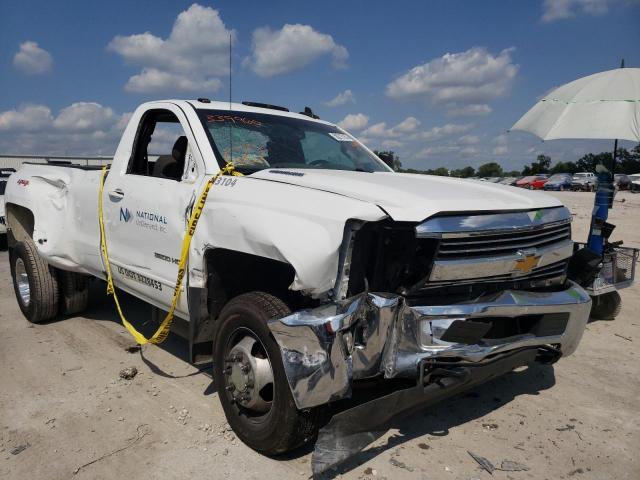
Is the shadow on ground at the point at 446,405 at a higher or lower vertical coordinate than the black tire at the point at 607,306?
lower

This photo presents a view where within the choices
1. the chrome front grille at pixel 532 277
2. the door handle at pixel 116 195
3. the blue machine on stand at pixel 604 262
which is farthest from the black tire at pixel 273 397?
the blue machine on stand at pixel 604 262

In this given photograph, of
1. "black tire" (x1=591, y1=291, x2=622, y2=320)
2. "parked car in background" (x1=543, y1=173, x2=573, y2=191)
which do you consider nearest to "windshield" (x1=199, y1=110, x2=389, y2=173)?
"black tire" (x1=591, y1=291, x2=622, y2=320)

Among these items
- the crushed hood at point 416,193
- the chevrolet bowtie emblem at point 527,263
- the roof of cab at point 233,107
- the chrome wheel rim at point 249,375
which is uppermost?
the roof of cab at point 233,107

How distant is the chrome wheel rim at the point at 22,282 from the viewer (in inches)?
219

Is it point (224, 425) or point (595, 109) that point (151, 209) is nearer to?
point (224, 425)

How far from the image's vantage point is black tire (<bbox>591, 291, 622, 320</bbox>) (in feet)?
18.4

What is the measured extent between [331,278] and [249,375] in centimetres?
81

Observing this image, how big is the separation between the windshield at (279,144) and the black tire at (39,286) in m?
2.71

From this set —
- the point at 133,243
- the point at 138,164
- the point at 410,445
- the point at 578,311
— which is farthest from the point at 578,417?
the point at 138,164

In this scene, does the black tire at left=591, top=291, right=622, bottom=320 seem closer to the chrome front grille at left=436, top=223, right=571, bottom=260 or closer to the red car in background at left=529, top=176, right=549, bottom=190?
the chrome front grille at left=436, top=223, right=571, bottom=260

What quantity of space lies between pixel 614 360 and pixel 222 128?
3831mm

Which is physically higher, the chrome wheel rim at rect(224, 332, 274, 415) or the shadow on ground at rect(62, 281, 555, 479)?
the chrome wheel rim at rect(224, 332, 274, 415)

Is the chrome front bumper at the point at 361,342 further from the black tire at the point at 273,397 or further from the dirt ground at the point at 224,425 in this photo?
the dirt ground at the point at 224,425

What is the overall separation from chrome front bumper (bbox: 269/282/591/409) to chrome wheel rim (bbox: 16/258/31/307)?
418cm
